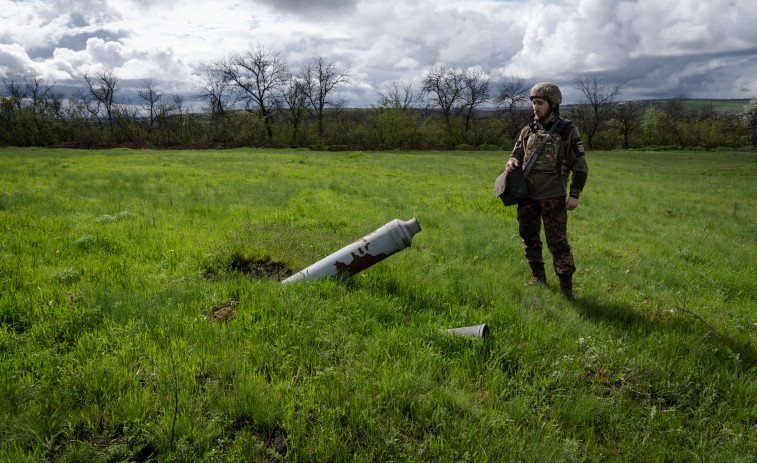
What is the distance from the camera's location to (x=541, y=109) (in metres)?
4.33

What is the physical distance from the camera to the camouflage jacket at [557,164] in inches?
170

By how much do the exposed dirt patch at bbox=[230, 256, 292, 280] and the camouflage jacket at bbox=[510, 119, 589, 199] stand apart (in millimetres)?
3183

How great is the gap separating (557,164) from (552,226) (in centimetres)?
73

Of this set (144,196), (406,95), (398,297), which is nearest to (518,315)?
(398,297)

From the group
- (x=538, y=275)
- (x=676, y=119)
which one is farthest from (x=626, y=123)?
(x=538, y=275)

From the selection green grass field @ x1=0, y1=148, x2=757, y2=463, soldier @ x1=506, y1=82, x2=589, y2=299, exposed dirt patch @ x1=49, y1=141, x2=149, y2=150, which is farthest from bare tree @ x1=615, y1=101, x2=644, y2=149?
exposed dirt patch @ x1=49, y1=141, x2=149, y2=150

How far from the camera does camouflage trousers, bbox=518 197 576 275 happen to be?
4.45 m

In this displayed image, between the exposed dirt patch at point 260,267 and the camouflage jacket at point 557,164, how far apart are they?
3183 millimetres

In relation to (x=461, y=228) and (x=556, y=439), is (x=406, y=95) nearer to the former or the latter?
(x=461, y=228)

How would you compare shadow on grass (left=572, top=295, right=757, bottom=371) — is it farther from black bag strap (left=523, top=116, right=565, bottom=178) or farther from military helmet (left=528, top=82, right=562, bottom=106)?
military helmet (left=528, top=82, right=562, bottom=106)

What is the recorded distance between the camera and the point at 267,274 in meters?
4.48

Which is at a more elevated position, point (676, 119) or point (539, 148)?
point (676, 119)

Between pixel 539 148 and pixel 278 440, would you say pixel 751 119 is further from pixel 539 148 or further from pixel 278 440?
pixel 278 440

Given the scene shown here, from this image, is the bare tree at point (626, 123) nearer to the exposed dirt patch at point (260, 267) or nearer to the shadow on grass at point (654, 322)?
the shadow on grass at point (654, 322)
